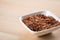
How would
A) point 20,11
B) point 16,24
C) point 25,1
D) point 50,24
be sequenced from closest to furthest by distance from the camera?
point 50,24
point 16,24
point 20,11
point 25,1

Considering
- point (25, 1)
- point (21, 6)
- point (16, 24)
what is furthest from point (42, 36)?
point (25, 1)

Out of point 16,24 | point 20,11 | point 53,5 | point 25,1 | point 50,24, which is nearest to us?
point 50,24

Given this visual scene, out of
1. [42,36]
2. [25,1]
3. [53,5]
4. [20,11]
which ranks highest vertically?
[25,1]

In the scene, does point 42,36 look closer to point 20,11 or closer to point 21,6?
point 20,11

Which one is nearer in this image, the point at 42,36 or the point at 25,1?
the point at 42,36

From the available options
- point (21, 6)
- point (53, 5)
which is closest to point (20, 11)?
point (21, 6)

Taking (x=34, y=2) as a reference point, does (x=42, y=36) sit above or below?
below
